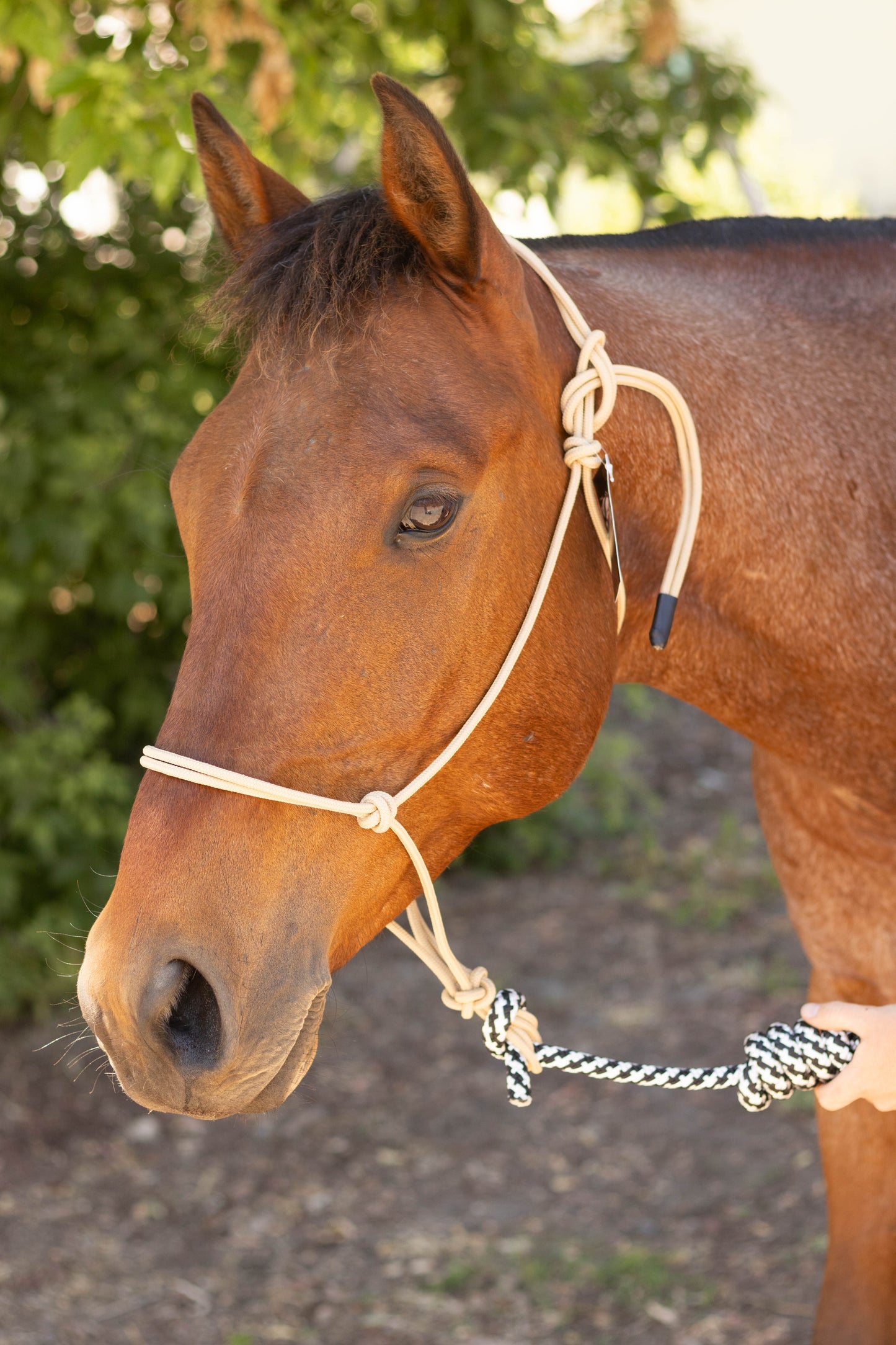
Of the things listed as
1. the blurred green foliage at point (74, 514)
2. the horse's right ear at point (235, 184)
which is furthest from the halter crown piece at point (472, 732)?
the blurred green foliage at point (74, 514)

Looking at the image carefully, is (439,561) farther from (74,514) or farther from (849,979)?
(74,514)

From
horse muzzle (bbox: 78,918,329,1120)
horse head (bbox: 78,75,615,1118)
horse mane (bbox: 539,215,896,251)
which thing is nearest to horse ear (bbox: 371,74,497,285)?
horse head (bbox: 78,75,615,1118)

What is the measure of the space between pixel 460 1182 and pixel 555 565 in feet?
8.65

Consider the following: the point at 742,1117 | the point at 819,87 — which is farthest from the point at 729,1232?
the point at 819,87

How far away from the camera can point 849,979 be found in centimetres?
207

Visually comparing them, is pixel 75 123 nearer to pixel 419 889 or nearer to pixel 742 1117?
pixel 419 889

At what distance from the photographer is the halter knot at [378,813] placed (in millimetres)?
1490

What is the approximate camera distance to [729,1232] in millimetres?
3291

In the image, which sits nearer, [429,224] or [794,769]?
[429,224]

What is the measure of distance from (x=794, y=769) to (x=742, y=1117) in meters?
2.15

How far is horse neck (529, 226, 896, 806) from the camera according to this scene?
1.74 meters

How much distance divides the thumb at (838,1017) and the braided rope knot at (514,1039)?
1.23 feet

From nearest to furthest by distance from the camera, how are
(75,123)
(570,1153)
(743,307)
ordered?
(743,307) < (75,123) < (570,1153)

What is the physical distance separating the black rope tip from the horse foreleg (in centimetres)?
51
